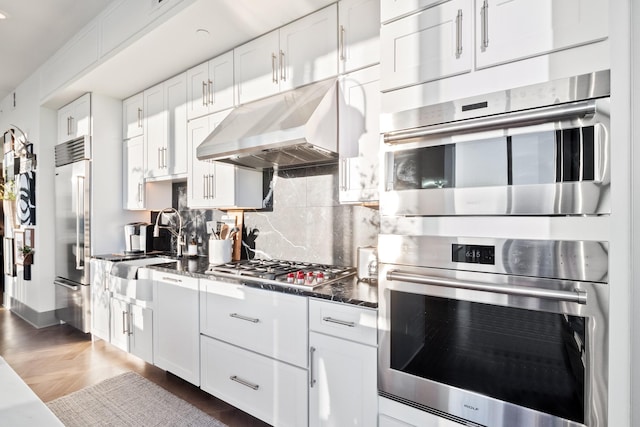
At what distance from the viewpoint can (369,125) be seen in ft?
6.31

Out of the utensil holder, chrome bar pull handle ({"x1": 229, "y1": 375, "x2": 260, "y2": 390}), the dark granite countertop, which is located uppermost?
the utensil holder

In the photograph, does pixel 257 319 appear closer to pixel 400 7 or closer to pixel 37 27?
pixel 400 7

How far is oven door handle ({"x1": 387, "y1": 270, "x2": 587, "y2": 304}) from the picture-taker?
112 cm

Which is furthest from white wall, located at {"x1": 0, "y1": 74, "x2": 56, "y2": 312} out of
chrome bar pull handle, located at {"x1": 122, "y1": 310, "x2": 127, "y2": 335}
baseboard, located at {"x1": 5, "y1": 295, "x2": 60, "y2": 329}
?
chrome bar pull handle, located at {"x1": 122, "y1": 310, "x2": 127, "y2": 335}

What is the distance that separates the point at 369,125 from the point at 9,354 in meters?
3.94

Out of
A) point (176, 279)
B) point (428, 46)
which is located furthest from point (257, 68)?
point (176, 279)

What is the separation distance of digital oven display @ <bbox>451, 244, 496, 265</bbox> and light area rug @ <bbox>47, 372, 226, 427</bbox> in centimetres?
176

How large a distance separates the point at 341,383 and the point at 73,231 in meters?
3.44

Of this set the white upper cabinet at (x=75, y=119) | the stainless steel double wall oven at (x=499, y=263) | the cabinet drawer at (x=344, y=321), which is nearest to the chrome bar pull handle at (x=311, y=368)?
the cabinet drawer at (x=344, y=321)

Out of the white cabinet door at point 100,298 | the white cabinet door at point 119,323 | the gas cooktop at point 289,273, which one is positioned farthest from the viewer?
the white cabinet door at point 100,298

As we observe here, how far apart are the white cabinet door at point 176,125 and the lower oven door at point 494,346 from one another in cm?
224

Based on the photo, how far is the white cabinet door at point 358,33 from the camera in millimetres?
1892

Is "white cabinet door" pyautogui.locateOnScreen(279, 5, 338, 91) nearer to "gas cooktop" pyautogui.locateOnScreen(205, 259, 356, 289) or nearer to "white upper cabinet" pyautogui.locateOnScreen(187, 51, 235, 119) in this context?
"white upper cabinet" pyautogui.locateOnScreen(187, 51, 235, 119)

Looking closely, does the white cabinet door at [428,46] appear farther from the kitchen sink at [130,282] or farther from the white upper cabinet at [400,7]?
the kitchen sink at [130,282]
